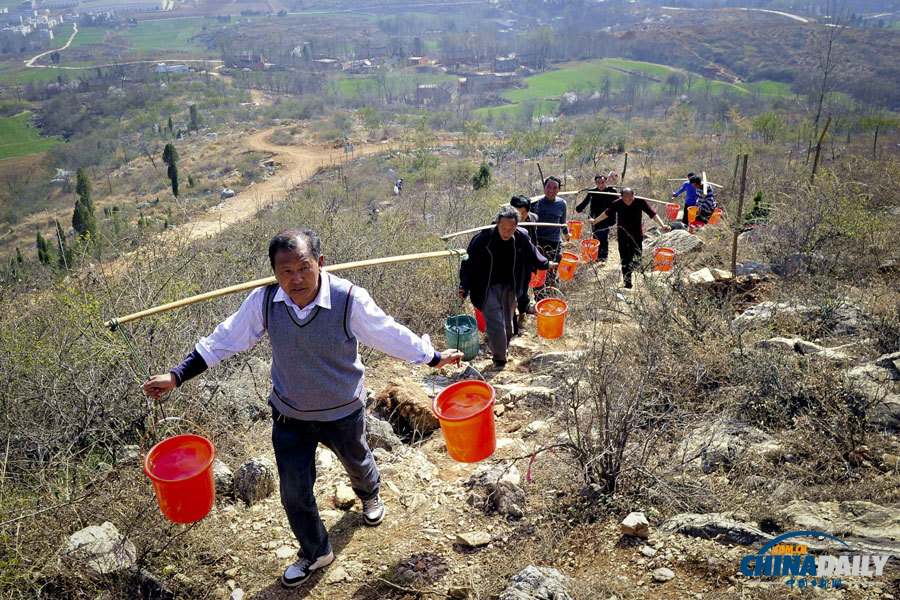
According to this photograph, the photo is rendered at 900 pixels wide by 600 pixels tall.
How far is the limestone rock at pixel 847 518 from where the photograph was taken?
2473 mm

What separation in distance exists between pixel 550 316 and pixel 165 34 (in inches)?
6282

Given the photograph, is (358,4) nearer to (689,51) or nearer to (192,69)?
(192,69)

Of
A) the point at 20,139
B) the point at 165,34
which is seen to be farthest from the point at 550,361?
the point at 165,34

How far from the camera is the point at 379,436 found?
3855 millimetres

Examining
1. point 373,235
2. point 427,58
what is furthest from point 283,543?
point 427,58

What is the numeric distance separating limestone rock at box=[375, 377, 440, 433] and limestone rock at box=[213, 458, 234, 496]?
48.6 inches

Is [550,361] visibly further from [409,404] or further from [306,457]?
[306,457]

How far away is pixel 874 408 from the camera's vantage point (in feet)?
11.2

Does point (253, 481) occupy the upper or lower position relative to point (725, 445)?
lower

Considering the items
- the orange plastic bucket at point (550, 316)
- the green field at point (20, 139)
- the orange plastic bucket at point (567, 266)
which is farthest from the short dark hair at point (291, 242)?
the green field at point (20, 139)

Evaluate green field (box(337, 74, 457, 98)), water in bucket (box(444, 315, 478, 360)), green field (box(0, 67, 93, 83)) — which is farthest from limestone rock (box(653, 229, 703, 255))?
green field (box(0, 67, 93, 83))

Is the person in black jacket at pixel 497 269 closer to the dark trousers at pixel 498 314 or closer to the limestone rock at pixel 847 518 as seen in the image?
the dark trousers at pixel 498 314

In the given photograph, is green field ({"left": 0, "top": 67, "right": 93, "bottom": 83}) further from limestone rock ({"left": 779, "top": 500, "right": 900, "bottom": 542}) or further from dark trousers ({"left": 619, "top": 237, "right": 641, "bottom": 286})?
limestone rock ({"left": 779, "top": 500, "right": 900, "bottom": 542})

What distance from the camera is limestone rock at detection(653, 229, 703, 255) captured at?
28.2 feet
